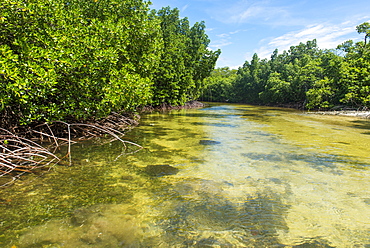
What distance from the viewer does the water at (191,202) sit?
3648 millimetres

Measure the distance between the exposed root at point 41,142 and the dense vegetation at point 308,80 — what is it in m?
31.1

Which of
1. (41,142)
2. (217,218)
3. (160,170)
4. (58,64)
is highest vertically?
(58,64)

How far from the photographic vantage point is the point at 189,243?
352cm

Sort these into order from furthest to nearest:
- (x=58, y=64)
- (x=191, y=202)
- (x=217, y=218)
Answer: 1. (x=58, y=64)
2. (x=191, y=202)
3. (x=217, y=218)

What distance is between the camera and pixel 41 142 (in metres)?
8.96

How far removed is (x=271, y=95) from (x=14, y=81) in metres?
58.9

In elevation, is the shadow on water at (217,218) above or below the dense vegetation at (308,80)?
below

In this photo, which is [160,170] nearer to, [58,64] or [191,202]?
[191,202]

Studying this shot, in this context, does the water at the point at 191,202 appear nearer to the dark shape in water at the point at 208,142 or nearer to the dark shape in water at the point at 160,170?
the dark shape in water at the point at 160,170

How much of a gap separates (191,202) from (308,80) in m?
45.5

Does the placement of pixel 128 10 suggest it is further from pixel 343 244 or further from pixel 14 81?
pixel 343 244

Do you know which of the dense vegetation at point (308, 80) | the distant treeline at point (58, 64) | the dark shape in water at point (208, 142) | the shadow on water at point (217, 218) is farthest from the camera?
the dense vegetation at point (308, 80)

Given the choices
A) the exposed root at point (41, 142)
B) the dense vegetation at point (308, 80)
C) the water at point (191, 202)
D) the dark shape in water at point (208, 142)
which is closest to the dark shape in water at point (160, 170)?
the water at point (191, 202)

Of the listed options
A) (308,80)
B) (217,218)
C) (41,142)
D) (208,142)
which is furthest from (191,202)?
(308,80)
